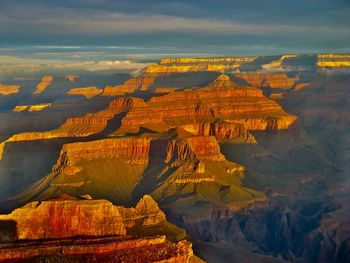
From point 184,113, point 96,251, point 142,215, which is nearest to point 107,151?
point 184,113

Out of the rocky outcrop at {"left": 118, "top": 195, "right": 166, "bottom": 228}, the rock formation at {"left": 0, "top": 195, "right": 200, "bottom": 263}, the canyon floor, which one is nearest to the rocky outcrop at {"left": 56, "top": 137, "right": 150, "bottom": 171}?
the canyon floor

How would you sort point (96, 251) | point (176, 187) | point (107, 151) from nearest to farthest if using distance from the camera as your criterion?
point (96, 251) → point (176, 187) → point (107, 151)

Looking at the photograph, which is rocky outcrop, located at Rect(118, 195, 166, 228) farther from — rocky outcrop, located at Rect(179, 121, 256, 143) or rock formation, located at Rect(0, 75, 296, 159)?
rocky outcrop, located at Rect(179, 121, 256, 143)

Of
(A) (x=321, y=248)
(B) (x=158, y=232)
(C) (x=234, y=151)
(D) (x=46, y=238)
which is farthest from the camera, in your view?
(C) (x=234, y=151)

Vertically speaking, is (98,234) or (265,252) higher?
(98,234)

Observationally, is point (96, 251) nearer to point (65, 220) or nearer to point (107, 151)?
point (65, 220)

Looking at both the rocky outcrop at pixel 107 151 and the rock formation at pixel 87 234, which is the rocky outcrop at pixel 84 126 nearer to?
the rocky outcrop at pixel 107 151

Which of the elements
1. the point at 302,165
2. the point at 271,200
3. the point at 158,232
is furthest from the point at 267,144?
the point at 158,232

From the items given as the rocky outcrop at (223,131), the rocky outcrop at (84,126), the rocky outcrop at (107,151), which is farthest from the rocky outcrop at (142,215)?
the rocky outcrop at (223,131)

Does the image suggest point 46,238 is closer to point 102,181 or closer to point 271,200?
point 102,181
